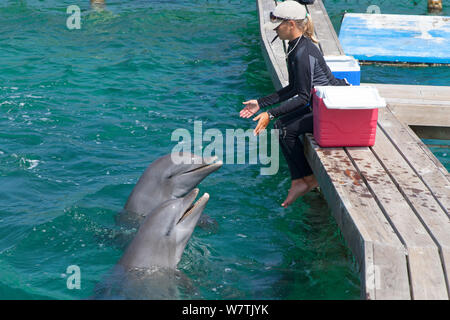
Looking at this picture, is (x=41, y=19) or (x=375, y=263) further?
(x=41, y=19)

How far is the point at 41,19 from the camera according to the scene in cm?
1276

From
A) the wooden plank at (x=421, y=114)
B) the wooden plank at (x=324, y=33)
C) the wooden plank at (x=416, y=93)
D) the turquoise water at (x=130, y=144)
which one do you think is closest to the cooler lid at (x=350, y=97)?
the turquoise water at (x=130, y=144)

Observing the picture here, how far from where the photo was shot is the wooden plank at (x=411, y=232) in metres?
3.51

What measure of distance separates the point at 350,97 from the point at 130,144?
11.8 feet

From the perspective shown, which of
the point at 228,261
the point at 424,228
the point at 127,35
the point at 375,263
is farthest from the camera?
the point at 127,35

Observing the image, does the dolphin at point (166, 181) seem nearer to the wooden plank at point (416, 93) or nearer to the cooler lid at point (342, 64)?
the cooler lid at point (342, 64)

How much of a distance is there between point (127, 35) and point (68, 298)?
828 cm

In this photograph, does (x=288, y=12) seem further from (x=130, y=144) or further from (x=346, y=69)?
(x=130, y=144)

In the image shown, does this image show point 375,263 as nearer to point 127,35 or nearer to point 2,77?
point 2,77

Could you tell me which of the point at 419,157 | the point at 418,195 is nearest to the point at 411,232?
the point at 418,195

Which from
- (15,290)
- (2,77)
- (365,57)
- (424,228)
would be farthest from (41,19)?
(424,228)

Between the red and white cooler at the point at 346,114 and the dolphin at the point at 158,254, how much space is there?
50.9 inches

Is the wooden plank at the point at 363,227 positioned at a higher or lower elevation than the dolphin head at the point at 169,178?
higher

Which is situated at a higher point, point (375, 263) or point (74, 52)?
point (375, 263)
